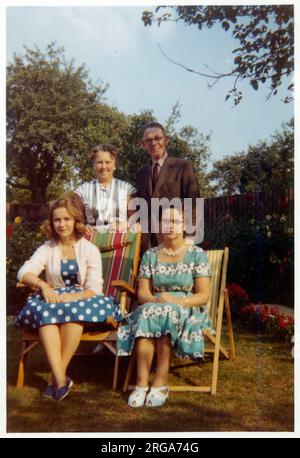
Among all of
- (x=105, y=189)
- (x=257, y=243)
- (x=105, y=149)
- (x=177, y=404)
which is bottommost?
(x=177, y=404)

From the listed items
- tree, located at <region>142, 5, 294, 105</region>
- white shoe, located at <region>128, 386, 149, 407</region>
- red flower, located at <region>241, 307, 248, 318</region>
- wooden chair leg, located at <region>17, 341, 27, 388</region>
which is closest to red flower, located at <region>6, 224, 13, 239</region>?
wooden chair leg, located at <region>17, 341, 27, 388</region>

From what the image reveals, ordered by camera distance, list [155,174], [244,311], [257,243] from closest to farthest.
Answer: [155,174]
[244,311]
[257,243]

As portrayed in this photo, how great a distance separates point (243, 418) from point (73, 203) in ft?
5.72

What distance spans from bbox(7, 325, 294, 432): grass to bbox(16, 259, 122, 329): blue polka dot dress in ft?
1.32

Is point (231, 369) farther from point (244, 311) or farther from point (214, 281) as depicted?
point (244, 311)

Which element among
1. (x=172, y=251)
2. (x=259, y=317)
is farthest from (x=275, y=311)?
(x=172, y=251)

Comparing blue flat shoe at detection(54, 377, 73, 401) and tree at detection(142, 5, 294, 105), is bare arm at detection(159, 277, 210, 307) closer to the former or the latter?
blue flat shoe at detection(54, 377, 73, 401)

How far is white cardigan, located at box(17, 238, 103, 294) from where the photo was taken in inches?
151

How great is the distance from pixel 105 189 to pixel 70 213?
42 cm

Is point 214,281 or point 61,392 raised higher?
point 214,281

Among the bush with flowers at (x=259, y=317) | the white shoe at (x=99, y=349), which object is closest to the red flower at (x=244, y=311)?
the bush with flowers at (x=259, y=317)

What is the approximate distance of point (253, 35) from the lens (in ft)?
12.3

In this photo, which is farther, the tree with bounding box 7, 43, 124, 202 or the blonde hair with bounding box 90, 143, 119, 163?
the blonde hair with bounding box 90, 143, 119, 163
